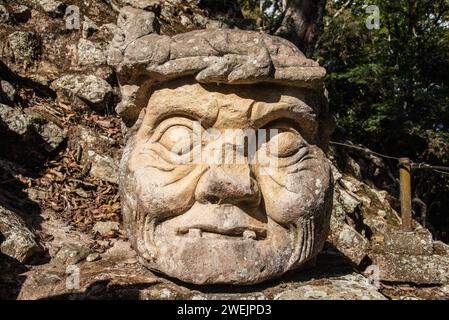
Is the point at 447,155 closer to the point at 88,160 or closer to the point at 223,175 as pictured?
the point at 88,160

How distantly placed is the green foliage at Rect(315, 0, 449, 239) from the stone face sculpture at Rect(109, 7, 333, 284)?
7452mm

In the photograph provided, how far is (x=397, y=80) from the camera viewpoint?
10.2 metres

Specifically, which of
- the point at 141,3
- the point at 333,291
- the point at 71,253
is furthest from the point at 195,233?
the point at 141,3

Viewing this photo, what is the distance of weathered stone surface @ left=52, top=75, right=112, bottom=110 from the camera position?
6207 mm

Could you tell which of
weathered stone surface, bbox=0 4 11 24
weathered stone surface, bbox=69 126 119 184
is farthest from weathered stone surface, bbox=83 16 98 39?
weathered stone surface, bbox=69 126 119 184

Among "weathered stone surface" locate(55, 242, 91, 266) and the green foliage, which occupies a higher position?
the green foliage

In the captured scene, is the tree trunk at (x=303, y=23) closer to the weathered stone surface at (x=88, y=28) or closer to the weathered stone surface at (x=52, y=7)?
the weathered stone surface at (x=88, y=28)

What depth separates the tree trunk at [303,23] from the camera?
7.04m

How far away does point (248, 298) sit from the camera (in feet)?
10.2

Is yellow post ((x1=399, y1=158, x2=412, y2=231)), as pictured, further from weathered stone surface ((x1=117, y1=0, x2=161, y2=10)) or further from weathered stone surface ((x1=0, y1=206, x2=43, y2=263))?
weathered stone surface ((x1=117, y1=0, x2=161, y2=10))

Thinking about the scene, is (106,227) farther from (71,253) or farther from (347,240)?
(347,240)

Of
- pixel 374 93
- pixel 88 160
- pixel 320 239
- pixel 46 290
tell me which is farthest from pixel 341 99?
pixel 46 290

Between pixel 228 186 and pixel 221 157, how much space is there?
21cm

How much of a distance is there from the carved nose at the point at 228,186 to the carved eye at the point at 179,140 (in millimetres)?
218
